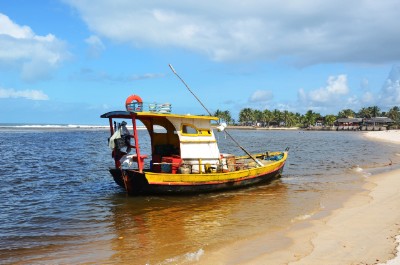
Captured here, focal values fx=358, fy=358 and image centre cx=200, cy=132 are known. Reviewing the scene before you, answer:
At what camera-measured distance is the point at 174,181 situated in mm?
16359

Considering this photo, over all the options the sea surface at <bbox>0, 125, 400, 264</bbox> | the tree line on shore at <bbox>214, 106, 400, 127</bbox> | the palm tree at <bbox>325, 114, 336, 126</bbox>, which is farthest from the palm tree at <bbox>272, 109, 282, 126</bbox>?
the sea surface at <bbox>0, 125, 400, 264</bbox>

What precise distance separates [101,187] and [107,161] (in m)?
12.8

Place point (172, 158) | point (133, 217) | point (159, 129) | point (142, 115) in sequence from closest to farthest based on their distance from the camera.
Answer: point (133, 217), point (142, 115), point (172, 158), point (159, 129)

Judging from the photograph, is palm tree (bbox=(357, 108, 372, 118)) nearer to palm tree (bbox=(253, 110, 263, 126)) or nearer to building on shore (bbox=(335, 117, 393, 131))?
building on shore (bbox=(335, 117, 393, 131))

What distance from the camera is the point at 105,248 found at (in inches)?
390

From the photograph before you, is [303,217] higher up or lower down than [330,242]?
lower down

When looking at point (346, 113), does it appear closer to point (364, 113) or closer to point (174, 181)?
point (364, 113)

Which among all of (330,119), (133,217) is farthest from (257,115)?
(133,217)

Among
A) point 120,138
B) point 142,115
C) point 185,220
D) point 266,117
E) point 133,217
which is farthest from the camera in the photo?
point 266,117

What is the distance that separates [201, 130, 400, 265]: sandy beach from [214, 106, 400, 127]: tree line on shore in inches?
5799

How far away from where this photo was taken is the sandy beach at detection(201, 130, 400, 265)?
813 cm

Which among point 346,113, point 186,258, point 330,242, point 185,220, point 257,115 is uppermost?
point 257,115

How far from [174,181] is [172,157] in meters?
1.68

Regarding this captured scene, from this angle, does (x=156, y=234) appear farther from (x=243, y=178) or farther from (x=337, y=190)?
(x=337, y=190)
